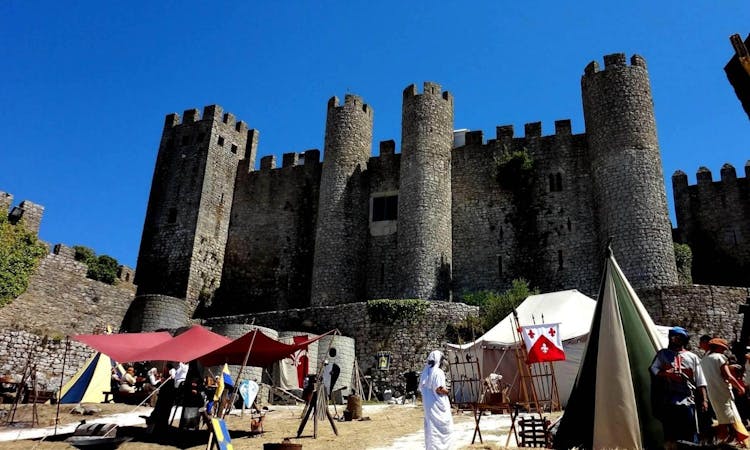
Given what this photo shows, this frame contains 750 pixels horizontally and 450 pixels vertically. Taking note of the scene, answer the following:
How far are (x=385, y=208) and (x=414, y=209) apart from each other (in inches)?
105

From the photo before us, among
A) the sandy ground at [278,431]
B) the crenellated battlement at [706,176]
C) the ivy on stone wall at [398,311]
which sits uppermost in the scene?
the crenellated battlement at [706,176]

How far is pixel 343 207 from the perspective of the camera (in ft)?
81.6

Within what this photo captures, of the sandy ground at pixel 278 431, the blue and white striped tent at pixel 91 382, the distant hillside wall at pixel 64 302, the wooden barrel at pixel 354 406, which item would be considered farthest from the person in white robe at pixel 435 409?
the distant hillside wall at pixel 64 302

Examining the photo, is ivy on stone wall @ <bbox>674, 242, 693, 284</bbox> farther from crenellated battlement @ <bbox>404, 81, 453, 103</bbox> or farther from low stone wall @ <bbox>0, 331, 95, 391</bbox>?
low stone wall @ <bbox>0, 331, 95, 391</bbox>

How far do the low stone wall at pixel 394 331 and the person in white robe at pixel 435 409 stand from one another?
36.0ft

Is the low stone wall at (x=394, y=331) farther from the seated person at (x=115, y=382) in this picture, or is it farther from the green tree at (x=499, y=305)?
the seated person at (x=115, y=382)

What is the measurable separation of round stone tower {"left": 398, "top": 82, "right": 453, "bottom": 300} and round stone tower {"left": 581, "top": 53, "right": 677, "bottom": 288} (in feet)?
18.4

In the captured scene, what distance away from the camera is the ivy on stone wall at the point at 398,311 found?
752 inches

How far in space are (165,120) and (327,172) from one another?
9.77 metres

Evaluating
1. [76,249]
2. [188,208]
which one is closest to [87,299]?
[76,249]

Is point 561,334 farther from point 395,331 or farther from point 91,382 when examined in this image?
point 91,382

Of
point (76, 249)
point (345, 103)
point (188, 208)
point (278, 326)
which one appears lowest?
point (278, 326)

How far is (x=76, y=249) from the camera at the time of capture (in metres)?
24.2

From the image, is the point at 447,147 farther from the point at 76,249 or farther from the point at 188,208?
the point at 76,249
